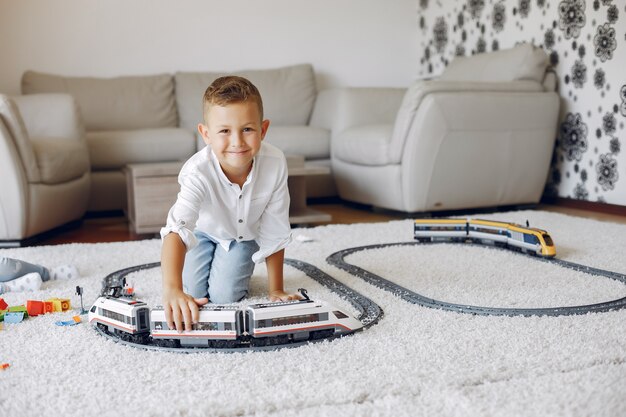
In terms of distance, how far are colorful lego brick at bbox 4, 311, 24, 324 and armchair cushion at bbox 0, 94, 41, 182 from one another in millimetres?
1327

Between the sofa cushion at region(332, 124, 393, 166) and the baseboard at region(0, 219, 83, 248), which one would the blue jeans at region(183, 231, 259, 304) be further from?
Answer: the sofa cushion at region(332, 124, 393, 166)

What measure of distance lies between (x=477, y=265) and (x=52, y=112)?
7.69 feet

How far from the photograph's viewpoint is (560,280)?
193cm

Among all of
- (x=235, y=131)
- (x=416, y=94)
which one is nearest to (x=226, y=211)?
(x=235, y=131)

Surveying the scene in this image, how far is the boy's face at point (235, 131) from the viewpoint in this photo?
1510 millimetres

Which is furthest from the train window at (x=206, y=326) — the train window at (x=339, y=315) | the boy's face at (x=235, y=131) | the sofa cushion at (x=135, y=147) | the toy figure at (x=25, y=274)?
the sofa cushion at (x=135, y=147)

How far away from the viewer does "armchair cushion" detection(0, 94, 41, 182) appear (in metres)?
2.69

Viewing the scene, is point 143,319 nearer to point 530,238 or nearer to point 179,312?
point 179,312

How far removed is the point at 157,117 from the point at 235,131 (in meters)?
2.89

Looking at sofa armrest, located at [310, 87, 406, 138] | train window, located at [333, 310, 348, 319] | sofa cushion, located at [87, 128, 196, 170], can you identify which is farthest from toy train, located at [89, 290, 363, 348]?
sofa armrest, located at [310, 87, 406, 138]

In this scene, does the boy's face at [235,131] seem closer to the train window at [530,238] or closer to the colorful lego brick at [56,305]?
the colorful lego brick at [56,305]

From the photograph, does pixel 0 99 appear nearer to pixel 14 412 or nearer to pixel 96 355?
pixel 96 355

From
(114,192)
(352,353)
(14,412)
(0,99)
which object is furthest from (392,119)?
(14,412)

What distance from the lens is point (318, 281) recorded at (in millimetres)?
1992
